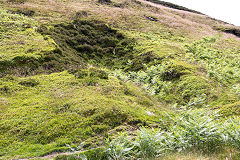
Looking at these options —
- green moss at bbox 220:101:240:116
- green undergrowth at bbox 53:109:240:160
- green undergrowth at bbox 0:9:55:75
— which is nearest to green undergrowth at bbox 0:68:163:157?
green undergrowth at bbox 53:109:240:160

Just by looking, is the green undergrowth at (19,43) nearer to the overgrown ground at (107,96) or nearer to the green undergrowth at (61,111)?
the overgrown ground at (107,96)

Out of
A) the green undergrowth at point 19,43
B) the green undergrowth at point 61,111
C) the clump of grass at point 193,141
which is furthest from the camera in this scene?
the green undergrowth at point 19,43

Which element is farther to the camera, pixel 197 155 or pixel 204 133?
pixel 204 133

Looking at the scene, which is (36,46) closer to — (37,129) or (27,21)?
(27,21)

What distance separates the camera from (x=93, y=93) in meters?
11.2

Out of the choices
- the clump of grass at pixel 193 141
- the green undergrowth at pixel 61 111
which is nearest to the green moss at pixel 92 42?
the green undergrowth at pixel 61 111

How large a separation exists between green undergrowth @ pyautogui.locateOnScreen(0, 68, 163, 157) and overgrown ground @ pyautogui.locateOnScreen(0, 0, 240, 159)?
43mm

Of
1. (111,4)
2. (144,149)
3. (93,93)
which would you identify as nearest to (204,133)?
(144,149)

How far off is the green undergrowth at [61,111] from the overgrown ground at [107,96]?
0.04 meters

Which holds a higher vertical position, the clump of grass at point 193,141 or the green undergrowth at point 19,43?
the clump of grass at point 193,141

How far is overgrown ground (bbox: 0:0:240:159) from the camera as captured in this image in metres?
6.47

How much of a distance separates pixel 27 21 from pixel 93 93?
17.4 meters

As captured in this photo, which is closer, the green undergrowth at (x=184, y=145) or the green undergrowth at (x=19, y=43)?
the green undergrowth at (x=184, y=145)

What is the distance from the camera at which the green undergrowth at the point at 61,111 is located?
7352mm
